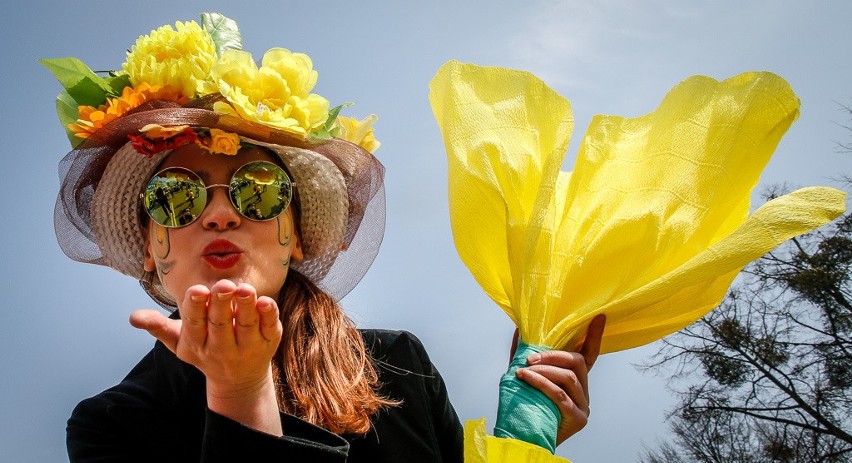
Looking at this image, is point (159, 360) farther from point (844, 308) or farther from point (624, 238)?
point (844, 308)

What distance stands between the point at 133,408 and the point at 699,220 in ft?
5.33

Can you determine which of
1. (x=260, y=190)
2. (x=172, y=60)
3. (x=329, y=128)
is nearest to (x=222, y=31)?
(x=172, y=60)

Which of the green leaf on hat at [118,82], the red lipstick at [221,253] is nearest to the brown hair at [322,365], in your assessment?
the red lipstick at [221,253]

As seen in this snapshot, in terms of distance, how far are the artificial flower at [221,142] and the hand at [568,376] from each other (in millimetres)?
1016

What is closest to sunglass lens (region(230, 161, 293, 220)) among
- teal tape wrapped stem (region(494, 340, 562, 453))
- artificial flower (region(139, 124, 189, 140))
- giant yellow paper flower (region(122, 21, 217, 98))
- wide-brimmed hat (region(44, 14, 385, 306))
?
wide-brimmed hat (region(44, 14, 385, 306))

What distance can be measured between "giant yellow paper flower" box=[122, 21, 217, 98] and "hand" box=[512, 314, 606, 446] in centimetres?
131

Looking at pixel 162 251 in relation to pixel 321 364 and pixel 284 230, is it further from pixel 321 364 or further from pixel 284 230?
pixel 321 364

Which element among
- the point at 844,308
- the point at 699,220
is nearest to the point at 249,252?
the point at 699,220

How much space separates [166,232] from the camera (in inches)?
79.4

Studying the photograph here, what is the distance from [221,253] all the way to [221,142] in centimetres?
34

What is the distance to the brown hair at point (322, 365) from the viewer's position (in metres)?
1.91

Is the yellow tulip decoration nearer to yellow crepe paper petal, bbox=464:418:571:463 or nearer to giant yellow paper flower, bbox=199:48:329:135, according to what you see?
yellow crepe paper petal, bbox=464:418:571:463

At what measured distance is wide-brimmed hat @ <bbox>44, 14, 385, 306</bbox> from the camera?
82.9 inches

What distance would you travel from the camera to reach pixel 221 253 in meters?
1.93
